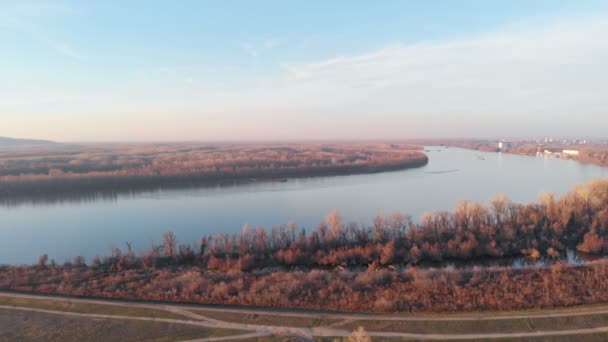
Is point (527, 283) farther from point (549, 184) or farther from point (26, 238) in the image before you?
point (549, 184)

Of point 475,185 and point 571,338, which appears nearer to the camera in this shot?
point 571,338

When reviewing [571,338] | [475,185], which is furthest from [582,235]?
[475,185]

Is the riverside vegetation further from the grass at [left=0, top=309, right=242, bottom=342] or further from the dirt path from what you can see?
the grass at [left=0, top=309, right=242, bottom=342]

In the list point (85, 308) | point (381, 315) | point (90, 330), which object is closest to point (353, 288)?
point (381, 315)

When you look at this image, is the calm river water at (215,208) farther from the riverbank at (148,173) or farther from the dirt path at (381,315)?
the dirt path at (381,315)

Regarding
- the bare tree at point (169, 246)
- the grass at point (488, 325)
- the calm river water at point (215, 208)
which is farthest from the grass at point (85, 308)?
the calm river water at point (215, 208)
